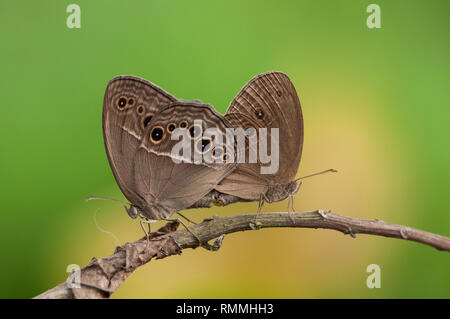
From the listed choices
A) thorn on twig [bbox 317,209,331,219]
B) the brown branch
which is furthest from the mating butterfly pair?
thorn on twig [bbox 317,209,331,219]

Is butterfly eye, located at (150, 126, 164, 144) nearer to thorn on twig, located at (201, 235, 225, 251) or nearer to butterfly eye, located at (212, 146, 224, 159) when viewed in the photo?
butterfly eye, located at (212, 146, 224, 159)

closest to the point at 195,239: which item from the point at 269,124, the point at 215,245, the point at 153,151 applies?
the point at 215,245

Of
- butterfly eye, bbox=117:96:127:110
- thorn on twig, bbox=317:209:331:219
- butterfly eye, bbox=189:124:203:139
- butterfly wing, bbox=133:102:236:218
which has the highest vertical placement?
butterfly eye, bbox=117:96:127:110

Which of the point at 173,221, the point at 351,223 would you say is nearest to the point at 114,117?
the point at 173,221

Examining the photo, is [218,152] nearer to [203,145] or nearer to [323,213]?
[203,145]

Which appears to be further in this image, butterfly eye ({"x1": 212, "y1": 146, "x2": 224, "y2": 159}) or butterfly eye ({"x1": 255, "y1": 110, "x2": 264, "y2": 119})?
butterfly eye ({"x1": 255, "y1": 110, "x2": 264, "y2": 119})

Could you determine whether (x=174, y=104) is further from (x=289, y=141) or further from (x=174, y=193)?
(x=289, y=141)
